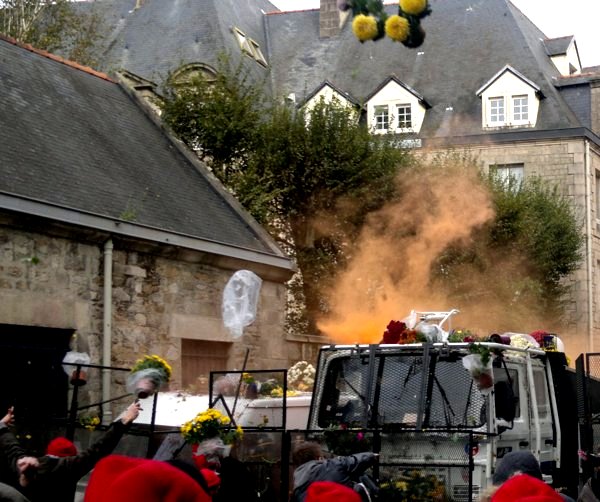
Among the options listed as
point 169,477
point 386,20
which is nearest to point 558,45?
point 386,20

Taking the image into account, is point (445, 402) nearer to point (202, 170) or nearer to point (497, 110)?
point (202, 170)

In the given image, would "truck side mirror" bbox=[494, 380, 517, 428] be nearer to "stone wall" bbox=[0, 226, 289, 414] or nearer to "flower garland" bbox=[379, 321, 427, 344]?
"flower garland" bbox=[379, 321, 427, 344]

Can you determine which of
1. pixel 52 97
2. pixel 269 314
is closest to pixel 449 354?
pixel 269 314

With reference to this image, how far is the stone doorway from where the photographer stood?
12.8 m

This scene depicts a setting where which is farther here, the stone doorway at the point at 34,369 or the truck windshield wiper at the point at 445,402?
the stone doorway at the point at 34,369

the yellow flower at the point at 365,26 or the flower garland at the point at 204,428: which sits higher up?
the yellow flower at the point at 365,26

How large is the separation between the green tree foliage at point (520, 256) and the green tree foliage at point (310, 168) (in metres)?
2.65

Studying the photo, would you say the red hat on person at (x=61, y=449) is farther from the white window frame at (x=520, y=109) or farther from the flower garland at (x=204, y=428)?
the white window frame at (x=520, y=109)

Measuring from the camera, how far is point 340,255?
25.5 m

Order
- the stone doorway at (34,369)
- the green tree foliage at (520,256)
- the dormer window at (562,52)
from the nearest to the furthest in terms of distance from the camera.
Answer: the stone doorway at (34,369)
the green tree foliage at (520,256)
the dormer window at (562,52)

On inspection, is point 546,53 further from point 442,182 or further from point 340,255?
point 340,255

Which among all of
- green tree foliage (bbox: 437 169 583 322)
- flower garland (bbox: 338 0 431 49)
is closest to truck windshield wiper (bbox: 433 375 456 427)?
flower garland (bbox: 338 0 431 49)

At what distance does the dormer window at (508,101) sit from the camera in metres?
36.0

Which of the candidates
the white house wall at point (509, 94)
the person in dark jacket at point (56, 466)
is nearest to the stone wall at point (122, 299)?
the person in dark jacket at point (56, 466)
